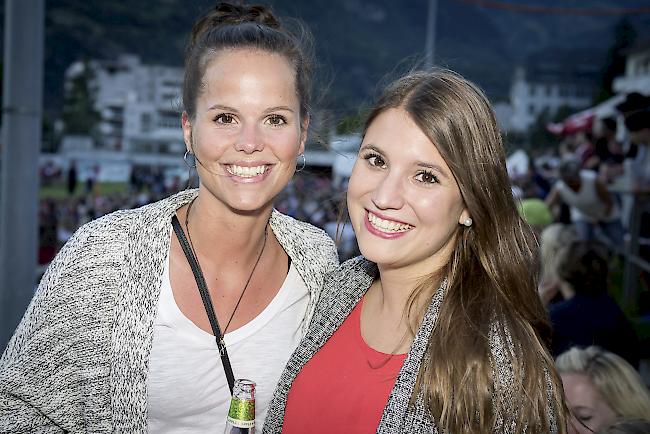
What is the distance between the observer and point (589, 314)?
4.35 meters

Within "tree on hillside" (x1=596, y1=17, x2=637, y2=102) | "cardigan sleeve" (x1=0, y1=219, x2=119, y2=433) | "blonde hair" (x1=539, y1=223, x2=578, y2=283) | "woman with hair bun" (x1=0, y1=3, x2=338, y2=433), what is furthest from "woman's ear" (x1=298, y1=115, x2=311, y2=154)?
"tree on hillside" (x1=596, y1=17, x2=637, y2=102)

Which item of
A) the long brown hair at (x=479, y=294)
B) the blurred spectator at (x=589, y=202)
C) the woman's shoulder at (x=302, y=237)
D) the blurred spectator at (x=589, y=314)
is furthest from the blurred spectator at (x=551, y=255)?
the blurred spectator at (x=589, y=202)

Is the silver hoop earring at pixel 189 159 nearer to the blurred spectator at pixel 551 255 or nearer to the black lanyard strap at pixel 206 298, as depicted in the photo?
the black lanyard strap at pixel 206 298

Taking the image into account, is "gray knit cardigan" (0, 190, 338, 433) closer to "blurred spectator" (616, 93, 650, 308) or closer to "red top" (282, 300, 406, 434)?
"red top" (282, 300, 406, 434)

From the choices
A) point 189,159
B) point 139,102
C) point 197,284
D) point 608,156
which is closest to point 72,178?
point 139,102

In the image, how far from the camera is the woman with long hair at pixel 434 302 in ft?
6.09

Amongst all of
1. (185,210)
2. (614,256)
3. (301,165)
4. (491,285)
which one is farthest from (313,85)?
(614,256)

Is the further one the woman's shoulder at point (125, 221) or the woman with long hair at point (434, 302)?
the woman's shoulder at point (125, 221)

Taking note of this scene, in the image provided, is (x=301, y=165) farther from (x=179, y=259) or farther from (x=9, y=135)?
(x=9, y=135)

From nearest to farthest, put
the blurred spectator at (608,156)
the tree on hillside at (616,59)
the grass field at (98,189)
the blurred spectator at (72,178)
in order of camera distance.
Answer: the blurred spectator at (608,156) < the grass field at (98,189) < the blurred spectator at (72,178) < the tree on hillside at (616,59)

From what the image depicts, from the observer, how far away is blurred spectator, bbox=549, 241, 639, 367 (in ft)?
14.1

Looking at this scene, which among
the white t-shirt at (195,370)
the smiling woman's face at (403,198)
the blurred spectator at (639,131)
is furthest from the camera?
the blurred spectator at (639,131)

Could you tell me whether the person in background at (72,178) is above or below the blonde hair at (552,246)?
below

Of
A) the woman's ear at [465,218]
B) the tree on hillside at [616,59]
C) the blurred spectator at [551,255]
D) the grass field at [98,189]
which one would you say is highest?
the tree on hillside at [616,59]
